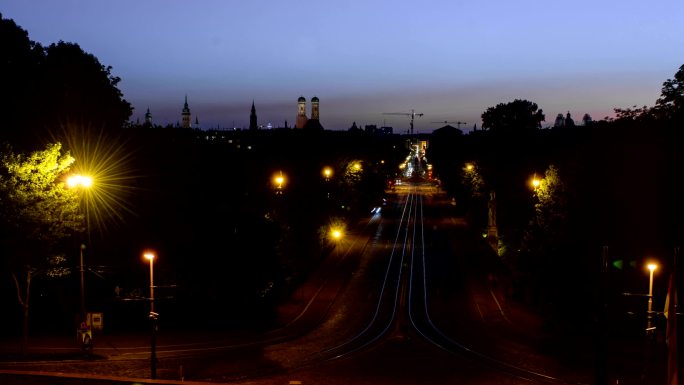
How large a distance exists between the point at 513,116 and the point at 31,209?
91.9 meters

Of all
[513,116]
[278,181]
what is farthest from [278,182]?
[513,116]

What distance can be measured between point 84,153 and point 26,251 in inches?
358

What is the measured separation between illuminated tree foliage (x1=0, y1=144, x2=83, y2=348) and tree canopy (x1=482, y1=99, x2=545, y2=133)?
Result: 85.2m

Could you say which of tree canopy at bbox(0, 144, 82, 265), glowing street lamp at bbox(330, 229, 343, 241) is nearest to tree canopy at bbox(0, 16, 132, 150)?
tree canopy at bbox(0, 144, 82, 265)

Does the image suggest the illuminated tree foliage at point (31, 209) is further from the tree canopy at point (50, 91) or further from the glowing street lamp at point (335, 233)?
the glowing street lamp at point (335, 233)

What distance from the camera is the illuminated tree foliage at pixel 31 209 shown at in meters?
26.3

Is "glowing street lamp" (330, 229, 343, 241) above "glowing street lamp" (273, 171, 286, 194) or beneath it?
beneath

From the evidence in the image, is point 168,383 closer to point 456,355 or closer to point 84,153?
point 456,355

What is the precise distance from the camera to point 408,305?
137 feet

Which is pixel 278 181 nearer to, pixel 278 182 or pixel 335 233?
pixel 278 182

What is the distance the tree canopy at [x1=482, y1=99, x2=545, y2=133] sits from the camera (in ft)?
353

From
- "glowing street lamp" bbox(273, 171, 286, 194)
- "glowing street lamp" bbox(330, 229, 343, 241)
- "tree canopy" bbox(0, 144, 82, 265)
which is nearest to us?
"tree canopy" bbox(0, 144, 82, 265)

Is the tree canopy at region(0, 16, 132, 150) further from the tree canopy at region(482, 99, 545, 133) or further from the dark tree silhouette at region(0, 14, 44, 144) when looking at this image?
the tree canopy at region(482, 99, 545, 133)

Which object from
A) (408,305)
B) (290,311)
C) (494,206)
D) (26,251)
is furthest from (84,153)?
(494,206)
